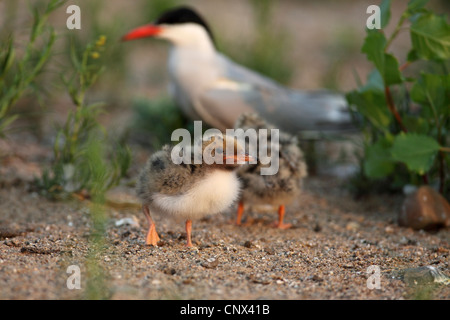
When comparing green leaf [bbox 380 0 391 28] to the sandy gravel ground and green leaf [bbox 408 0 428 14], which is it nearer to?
green leaf [bbox 408 0 428 14]

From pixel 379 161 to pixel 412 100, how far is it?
1.62 ft

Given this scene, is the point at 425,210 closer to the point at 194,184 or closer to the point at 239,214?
the point at 239,214

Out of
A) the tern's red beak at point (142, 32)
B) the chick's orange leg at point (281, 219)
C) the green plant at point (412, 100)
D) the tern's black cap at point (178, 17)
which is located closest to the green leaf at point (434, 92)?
the green plant at point (412, 100)

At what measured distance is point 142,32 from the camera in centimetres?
559

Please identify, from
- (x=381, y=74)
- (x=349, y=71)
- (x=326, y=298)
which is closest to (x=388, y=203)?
(x=381, y=74)

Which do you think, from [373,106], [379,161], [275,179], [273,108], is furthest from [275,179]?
[273,108]

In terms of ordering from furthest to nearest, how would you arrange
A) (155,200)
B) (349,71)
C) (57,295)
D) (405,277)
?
1. (349,71)
2. (155,200)
3. (405,277)
4. (57,295)

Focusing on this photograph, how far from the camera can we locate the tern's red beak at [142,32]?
5.52 meters

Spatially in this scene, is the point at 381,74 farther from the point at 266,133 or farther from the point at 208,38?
the point at 208,38

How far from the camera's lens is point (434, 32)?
3.69 m

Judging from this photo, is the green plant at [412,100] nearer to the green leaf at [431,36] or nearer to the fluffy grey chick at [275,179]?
the green leaf at [431,36]

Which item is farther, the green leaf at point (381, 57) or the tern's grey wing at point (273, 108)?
the tern's grey wing at point (273, 108)

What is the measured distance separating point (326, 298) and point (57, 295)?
3.79 feet

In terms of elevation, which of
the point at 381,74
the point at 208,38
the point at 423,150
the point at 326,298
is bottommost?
the point at 326,298
